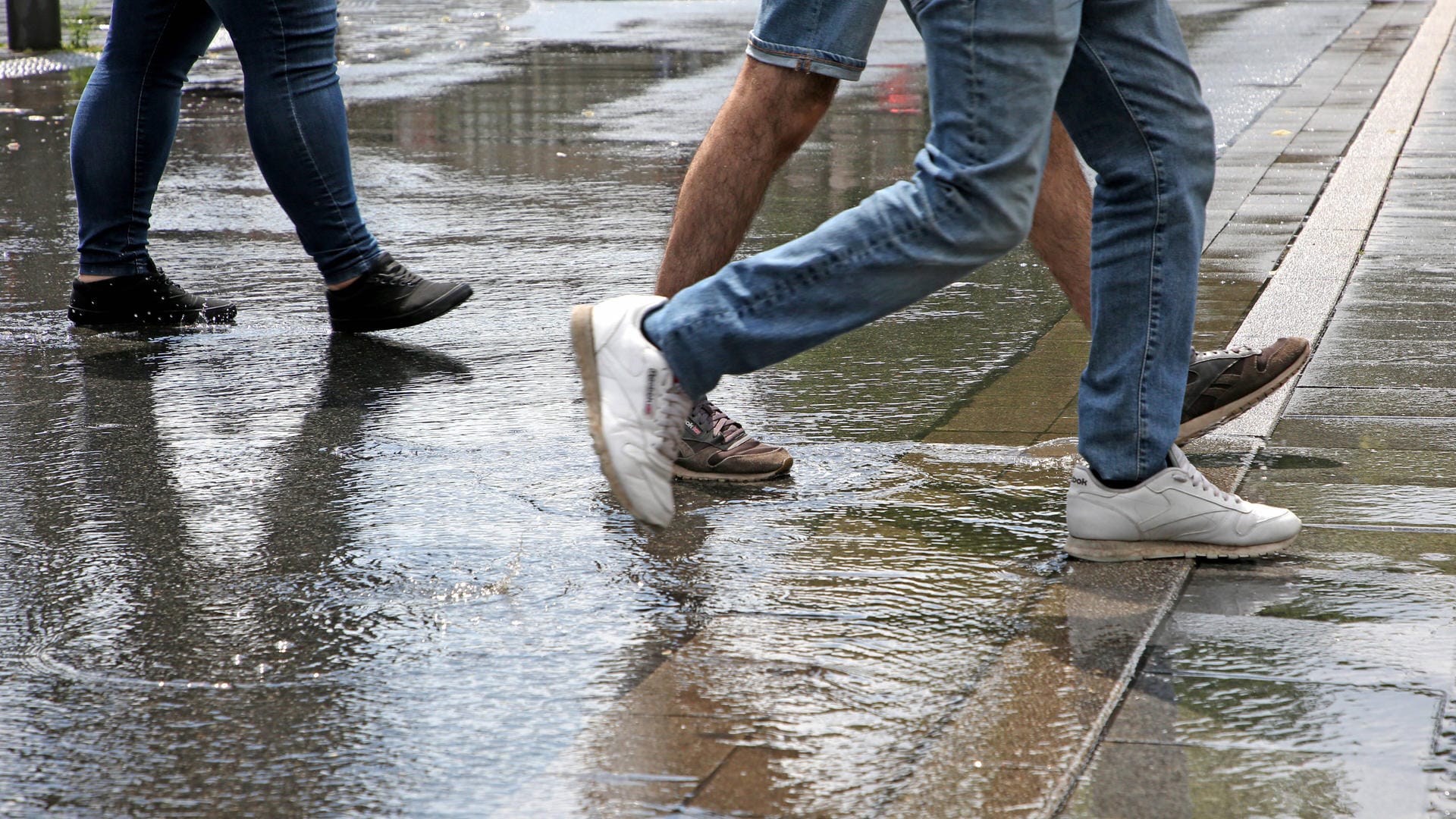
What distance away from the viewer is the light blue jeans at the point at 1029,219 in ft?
8.04

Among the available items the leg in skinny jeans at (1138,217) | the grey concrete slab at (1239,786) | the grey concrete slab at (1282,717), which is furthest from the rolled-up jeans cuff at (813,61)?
the grey concrete slab at (1239,786)

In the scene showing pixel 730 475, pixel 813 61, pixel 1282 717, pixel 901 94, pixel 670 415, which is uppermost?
pixel 813 61

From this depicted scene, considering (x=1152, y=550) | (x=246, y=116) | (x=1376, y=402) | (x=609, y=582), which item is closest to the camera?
(x=609, y=582)

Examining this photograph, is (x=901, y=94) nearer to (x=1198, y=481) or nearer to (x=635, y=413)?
(x=1198, y=481)

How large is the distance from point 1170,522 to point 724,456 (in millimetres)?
833

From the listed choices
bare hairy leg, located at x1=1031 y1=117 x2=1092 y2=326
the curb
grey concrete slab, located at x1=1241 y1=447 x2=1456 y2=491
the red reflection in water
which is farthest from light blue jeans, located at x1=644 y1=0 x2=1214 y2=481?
the red reflection in water

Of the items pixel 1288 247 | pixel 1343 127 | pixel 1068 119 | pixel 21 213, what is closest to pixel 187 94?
pixel 21 213

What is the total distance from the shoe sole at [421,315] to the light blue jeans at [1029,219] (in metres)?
1.97

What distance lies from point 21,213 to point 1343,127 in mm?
5346

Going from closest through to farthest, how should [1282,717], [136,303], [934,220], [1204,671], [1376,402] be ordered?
[1282,717]
[1204,671]
[934,220]
[1376,402]
[136,303]

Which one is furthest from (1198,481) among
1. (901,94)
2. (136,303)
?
(901,94)

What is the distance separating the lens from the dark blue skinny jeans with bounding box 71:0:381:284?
448cm

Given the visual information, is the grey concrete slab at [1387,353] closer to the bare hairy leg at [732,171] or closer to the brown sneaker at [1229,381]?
the brown sneaker at [1229,381]

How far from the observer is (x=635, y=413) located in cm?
261
